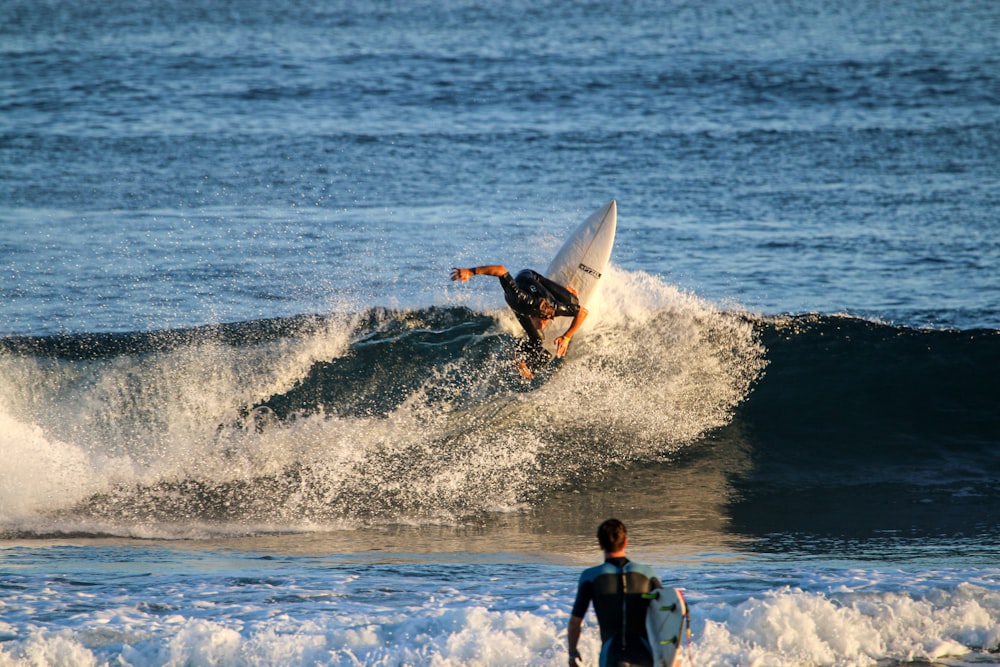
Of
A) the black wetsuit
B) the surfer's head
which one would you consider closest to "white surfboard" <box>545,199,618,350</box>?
the black wetsuit

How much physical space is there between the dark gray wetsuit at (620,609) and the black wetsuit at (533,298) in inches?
199

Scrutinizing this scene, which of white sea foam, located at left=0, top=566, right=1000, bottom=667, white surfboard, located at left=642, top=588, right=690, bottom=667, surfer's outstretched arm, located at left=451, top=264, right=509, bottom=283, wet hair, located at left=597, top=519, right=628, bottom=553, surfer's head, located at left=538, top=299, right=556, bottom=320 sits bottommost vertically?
white sea foam, located at left=0, top=566, right=1000, bottom=667

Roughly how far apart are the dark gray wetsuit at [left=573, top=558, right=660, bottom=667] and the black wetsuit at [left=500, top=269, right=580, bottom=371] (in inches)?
199

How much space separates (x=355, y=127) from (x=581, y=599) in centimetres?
2153

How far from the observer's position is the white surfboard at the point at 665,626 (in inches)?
174

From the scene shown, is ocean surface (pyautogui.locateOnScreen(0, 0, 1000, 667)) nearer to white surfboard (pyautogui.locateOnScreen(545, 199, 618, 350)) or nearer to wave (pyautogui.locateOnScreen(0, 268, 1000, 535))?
wave (pyautogui.locateOnScreen(0, 268, 1000, 535))

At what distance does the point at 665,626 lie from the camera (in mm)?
4426

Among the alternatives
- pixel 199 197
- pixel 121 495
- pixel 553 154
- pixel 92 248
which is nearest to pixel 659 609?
pixel 121 495

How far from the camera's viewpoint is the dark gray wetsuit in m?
4.46

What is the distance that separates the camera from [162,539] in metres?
8.49

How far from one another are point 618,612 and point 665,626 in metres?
0.22

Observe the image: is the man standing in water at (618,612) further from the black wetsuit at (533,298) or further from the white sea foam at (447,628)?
the black wetsuit at (533,298)

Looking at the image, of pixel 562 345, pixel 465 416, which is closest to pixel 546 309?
pixel 562 345

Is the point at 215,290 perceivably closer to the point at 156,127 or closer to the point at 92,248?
the point at 92,248
